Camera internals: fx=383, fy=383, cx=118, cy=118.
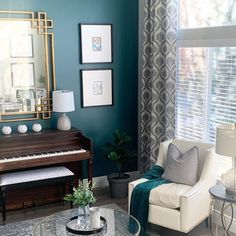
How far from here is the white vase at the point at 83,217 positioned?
3.06 meters

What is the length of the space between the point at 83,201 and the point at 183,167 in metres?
1.16

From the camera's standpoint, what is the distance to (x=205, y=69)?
4.11m

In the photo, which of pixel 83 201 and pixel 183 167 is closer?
pixel 83 201

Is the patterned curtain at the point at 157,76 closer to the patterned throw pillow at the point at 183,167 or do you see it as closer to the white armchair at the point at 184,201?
the patterned throw pillow at the point at 183,167

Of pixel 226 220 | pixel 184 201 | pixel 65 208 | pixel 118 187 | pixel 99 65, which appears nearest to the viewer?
pixel 184 201

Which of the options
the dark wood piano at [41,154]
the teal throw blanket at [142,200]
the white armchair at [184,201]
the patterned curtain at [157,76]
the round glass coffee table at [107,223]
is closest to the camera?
the round glass coffee table at [107,223]

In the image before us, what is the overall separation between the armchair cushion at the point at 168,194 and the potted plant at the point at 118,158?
1.16 m

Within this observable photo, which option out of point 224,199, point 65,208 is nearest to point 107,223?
point 224,199

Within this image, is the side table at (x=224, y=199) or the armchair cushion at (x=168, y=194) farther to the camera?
the armchair cushion at (x=168, y=194)

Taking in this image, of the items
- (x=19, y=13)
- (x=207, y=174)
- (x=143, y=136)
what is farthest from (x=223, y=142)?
(x=19, y=13)

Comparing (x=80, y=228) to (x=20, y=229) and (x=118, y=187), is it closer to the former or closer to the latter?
(x=20, y=229)

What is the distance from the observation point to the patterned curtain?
171 inches

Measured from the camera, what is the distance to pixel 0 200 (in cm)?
434

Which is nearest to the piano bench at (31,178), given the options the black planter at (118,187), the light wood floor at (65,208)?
the light wood floor at (65,208)
